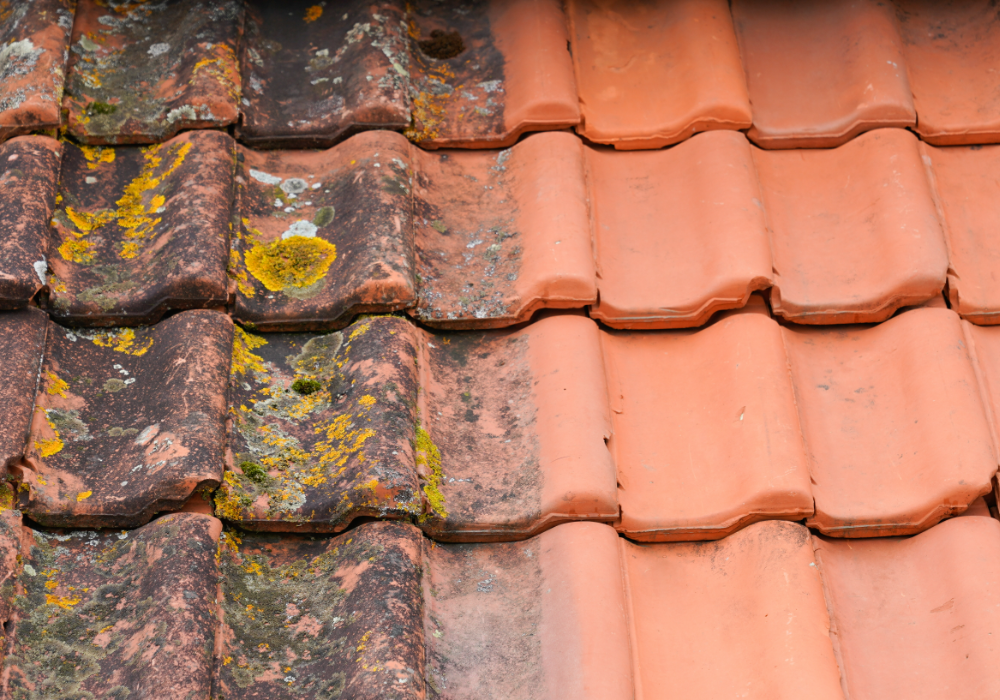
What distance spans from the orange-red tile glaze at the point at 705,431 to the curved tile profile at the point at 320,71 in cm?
81

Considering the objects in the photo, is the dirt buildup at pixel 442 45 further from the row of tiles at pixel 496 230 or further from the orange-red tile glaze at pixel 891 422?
the orange-red tile glaze at pixel 891 422

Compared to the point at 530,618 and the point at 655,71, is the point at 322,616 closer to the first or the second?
the point at 530,618

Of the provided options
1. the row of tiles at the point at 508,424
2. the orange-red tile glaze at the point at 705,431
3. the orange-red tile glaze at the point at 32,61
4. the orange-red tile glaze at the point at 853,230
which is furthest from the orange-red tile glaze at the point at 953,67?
the orange-red tile glaze at the point at 32,61

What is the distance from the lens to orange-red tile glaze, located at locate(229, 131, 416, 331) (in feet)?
5.83

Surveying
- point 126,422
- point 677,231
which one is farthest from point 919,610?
point 126,422

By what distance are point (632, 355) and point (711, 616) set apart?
21.3 inches

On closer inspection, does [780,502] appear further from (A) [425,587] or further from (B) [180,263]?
(B) [180,263]

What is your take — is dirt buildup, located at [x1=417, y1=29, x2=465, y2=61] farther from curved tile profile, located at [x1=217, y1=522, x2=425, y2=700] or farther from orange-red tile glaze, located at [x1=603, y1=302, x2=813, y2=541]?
curved tile profile, located at [x1=217, y1=522, x2=425, y2=700]

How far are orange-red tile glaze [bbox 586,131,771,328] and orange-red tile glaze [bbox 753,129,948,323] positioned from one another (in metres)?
0.09

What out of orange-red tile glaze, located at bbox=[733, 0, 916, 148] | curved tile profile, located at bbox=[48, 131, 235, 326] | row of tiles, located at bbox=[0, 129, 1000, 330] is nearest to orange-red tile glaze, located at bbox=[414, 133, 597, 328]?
row of tiles, located at bbox=[0, 129, 1000, 330]

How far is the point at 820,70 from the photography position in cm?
222

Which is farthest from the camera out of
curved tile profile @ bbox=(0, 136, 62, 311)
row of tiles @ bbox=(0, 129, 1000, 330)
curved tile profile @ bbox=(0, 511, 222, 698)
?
row of tiles @ bbox=(0, 129, 1000, 330)

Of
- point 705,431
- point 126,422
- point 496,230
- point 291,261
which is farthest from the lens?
point 496,230

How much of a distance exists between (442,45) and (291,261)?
784mm
